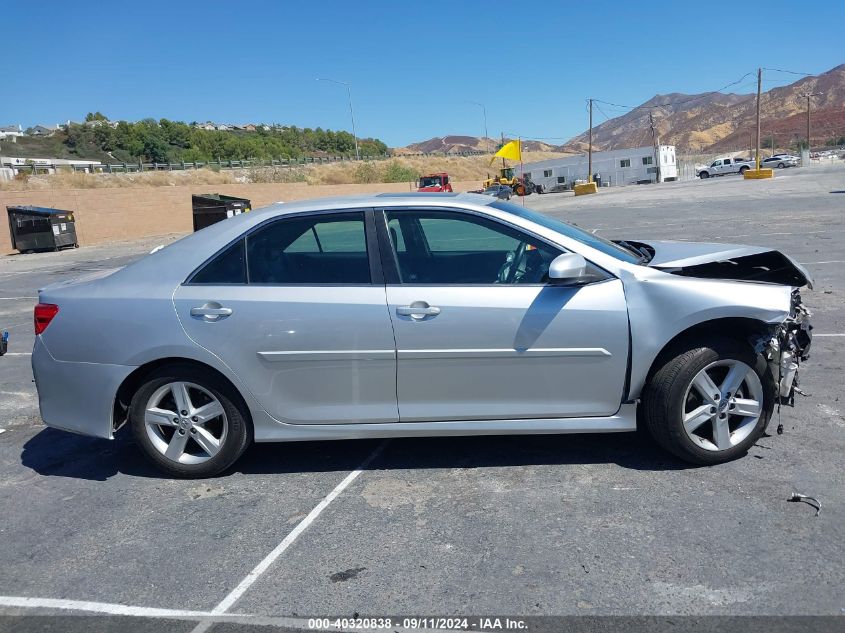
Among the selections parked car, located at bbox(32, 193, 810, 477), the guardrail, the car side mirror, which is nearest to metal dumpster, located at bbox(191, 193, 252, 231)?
parked car, located at bbox(32, 193, 810, 477)

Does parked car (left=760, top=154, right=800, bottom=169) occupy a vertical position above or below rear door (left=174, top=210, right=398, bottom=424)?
above

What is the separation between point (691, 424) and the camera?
13.4 ft

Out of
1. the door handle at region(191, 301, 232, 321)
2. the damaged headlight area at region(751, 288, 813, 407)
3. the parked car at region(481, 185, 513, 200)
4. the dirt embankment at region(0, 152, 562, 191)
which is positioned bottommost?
the damaged headlight area at region(751, 288, 813, 407)

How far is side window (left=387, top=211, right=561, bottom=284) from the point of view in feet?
13.8

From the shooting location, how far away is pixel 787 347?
4180 millimetres

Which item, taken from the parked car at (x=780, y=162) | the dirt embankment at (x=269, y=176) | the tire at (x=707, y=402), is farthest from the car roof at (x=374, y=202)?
the parked car at (x=780, y=162)

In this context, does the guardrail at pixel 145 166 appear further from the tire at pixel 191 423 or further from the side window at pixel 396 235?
the side window at pixel 396 235

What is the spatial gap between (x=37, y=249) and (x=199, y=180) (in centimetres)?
3639

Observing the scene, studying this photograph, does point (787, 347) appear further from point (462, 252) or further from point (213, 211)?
point (213, 211)

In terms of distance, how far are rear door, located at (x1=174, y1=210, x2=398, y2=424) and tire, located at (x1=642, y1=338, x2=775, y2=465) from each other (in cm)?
151

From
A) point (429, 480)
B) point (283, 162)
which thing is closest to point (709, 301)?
point (429, 480)

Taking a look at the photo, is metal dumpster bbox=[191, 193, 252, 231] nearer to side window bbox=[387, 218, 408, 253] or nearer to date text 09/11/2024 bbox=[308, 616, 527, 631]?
side window bbox=[387, 218, 408, 253]

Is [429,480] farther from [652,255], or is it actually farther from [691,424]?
[652,255]

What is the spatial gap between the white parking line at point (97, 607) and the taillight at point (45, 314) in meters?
1.73
